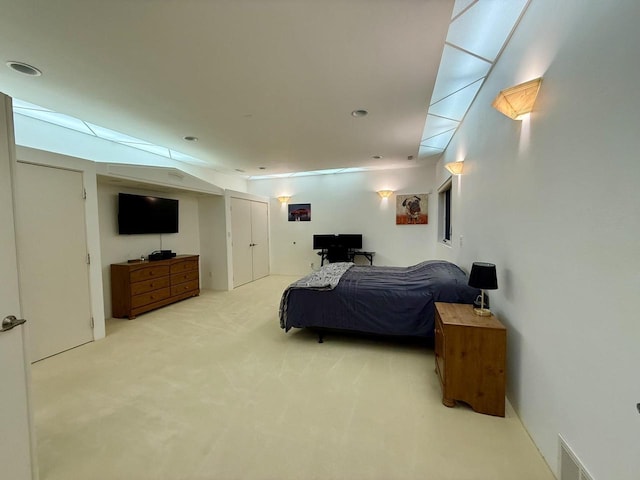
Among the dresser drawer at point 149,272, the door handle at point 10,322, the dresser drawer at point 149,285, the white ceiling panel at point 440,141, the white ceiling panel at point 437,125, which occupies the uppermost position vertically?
the white ceiling panel at point 437,125

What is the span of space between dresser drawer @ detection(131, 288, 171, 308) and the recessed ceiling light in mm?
2805

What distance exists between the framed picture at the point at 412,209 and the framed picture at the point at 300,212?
229 centimetres

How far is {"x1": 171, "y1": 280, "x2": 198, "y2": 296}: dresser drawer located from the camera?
4664 mm

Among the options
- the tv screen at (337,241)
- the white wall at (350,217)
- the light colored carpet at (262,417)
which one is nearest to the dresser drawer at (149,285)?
the light colored carpet at (262,417)

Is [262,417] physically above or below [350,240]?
below

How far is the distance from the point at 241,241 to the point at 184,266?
1541 millimetres

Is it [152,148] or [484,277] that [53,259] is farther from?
[484,277]

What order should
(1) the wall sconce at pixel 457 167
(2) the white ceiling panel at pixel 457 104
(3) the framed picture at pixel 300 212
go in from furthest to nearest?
(3) the framed picture at pixel 300 212
(1) the wall sconce at pixel 457 167
(2) the white ceiling panel at pixel 457 104

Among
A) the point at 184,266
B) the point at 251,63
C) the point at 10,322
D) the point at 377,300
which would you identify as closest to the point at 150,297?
the point at 184,266

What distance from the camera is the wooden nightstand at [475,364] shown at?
1.88 metres

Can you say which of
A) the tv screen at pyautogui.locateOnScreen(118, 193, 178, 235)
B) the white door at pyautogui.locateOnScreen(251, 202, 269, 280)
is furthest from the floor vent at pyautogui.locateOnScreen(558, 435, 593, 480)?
the white door at pyautogui.locateOnScreen(251, 202, 269, 280)

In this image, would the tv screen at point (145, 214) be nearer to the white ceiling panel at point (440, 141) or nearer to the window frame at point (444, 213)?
the white ceiling panel at point (440, 141)

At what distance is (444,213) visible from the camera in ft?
18.0

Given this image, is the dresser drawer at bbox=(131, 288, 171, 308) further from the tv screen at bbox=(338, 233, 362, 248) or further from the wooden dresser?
the tv screen at bbox=(338, 233, 362, 248)
